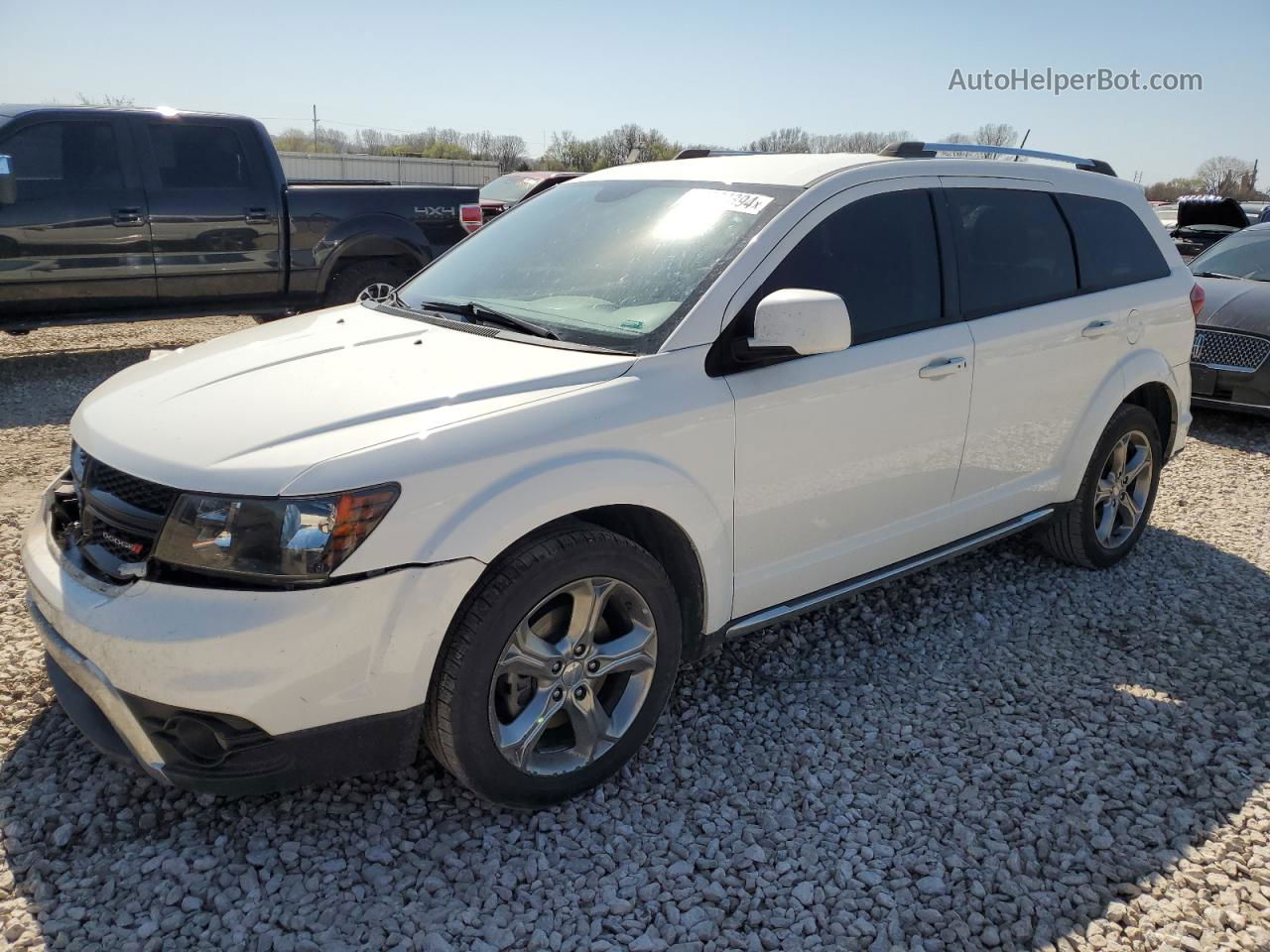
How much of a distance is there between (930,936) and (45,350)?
379 inches

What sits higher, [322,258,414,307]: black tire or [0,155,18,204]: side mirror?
[0,155,18,204]: side mirror

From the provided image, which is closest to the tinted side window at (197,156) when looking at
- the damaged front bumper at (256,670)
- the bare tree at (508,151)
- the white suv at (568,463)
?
the white suv at (568,463)

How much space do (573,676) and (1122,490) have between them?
3227 mm

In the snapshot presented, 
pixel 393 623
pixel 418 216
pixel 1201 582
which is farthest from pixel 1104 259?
pixel 418 216

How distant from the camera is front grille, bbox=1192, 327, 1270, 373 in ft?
24.5

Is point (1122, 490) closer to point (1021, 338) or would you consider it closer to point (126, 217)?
point (1021, 338)

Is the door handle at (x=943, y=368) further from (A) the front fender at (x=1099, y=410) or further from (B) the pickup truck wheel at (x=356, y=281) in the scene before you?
(B) the pickup truck wheel at (x=356, y=281)

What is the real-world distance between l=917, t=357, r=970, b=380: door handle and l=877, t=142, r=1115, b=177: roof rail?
0.88 metres

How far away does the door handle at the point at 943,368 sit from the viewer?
3.53 metres

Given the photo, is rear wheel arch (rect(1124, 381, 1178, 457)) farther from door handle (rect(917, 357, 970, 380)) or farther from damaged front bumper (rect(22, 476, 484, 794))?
damaged front bumper (rect(22, 476, 484, 794))

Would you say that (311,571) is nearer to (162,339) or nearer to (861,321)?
(861,321)

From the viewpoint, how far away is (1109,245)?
4.47m

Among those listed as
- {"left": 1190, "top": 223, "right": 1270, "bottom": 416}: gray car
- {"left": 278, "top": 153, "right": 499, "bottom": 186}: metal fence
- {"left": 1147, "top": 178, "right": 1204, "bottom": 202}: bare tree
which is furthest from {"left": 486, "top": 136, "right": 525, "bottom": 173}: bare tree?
{"left": 1190, "top": 223, "right": 1270, "bottom": 416}: gray car

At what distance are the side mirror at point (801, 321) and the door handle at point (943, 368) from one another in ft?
2.20
